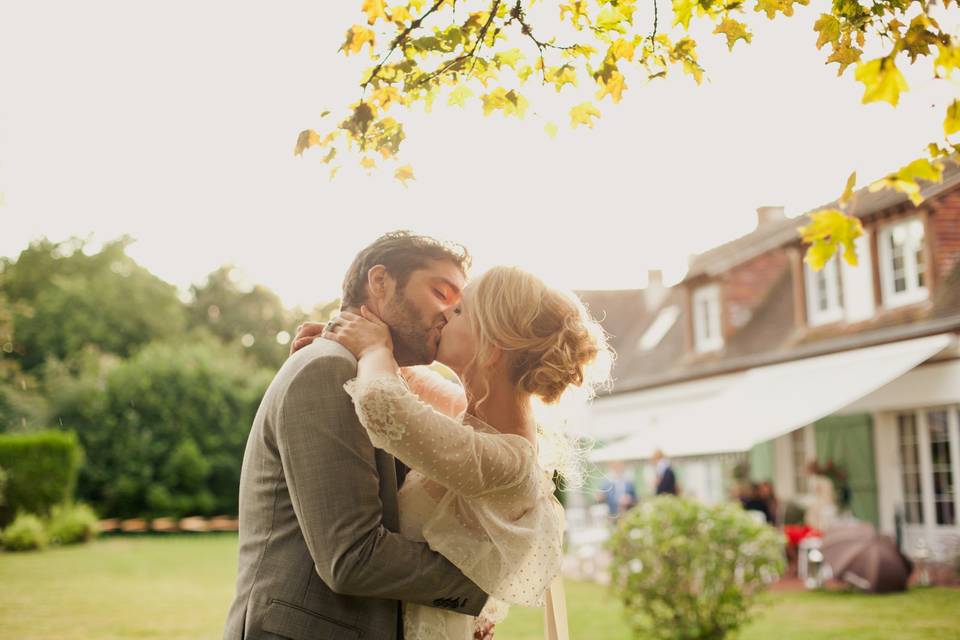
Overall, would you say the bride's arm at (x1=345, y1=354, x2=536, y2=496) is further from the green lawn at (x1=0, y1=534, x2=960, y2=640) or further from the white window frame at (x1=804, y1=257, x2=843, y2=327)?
the white window frame at (x1=804, y1=257, x2=843, y2=327)

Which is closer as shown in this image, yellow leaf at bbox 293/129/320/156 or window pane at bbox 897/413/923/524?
yellow leaf at bbox 293/129/320/156

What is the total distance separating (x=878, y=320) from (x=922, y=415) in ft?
6.57

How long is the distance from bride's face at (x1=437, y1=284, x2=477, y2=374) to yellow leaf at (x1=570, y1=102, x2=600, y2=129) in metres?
1.12

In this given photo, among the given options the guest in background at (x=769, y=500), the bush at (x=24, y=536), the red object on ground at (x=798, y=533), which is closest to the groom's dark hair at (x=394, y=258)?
the red object on ground at (x=798, y=533)

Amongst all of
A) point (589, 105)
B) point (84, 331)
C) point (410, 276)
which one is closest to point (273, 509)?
point (410, 276)

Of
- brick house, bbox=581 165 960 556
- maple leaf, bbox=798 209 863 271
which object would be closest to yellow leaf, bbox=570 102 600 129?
maple leaf, bbox=798 209 863 271

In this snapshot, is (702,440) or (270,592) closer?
(270,592)

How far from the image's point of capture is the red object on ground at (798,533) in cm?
1711

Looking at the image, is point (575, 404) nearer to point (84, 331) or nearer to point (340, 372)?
point (340, 372)

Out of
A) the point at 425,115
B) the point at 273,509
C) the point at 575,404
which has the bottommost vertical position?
the point at 273,509

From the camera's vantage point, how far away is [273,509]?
2900 millimetres

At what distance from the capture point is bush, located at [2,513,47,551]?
23594 millimetres

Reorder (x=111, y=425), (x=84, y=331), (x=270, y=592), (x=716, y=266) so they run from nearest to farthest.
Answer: (x=270, y=592), (x=716, y=266), (x=111, y=425), (x=84, y=331)

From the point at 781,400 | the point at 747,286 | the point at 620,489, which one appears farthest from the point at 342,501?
the point at 747,286
